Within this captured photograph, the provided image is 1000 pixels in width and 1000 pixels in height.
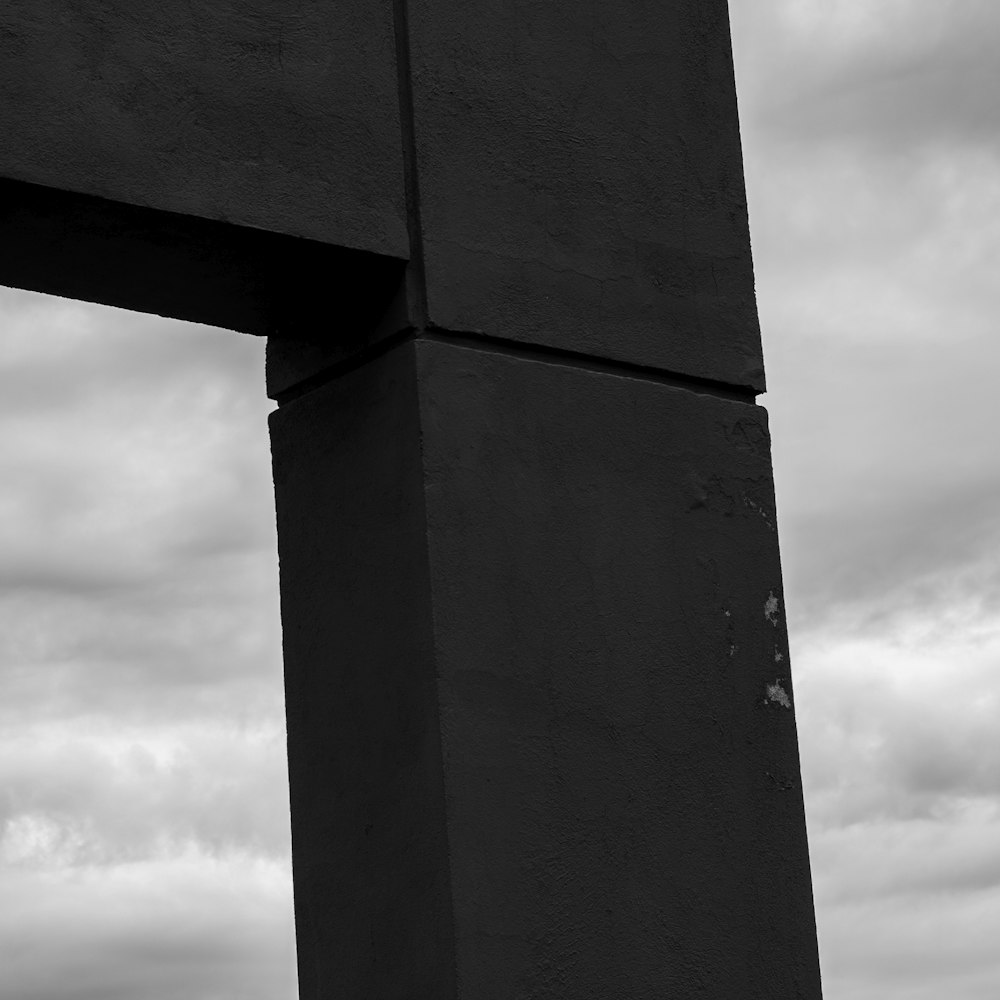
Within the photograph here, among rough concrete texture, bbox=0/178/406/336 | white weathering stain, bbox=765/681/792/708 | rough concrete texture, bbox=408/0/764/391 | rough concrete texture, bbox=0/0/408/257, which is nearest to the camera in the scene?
rough concrete texture, bbox=0/0/408/257

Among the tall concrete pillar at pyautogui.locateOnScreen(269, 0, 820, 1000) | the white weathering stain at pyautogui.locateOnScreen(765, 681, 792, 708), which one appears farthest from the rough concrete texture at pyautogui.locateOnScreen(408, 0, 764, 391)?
the white weathering stain at pyautogui.locateOnScreen(765, 681, 792, 708)

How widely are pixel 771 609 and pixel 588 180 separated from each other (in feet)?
3.44

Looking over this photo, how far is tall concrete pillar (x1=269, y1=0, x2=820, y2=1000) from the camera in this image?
12.2ft

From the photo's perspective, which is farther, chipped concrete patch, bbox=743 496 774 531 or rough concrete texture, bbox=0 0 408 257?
chipped concrete patch, bbox=743 496 774 531

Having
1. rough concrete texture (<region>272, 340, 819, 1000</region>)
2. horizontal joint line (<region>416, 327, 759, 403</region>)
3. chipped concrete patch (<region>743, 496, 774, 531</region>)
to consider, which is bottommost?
rough concrete texture (<region>272, 340, 819, 1000</region>)

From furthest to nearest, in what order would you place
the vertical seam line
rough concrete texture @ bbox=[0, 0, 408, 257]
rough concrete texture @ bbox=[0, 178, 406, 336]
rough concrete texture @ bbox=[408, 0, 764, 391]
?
rough concrete texture @ bbox=[408, 0, 764, 391] → the vertical seam line → rough concrete texture @ bbox=[0, 178, 406, 336] → rough concrete texture @ bbox=[0, 0, 408, 257]

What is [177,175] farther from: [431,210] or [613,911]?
[613,911]

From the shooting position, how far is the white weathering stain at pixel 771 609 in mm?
4254

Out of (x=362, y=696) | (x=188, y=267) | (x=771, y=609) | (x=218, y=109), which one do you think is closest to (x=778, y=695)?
(x=771, y=609)

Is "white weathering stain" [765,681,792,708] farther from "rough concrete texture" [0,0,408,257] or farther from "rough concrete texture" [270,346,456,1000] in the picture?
"rough concrete texture" [0,0,408,257]

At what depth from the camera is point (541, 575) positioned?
12.7 ft

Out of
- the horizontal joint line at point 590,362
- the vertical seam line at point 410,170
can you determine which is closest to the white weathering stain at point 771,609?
the horizontal joint line at point 590,362

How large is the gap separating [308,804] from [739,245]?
1.66m

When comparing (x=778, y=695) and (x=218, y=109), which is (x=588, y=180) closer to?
(x=218, y=109)
